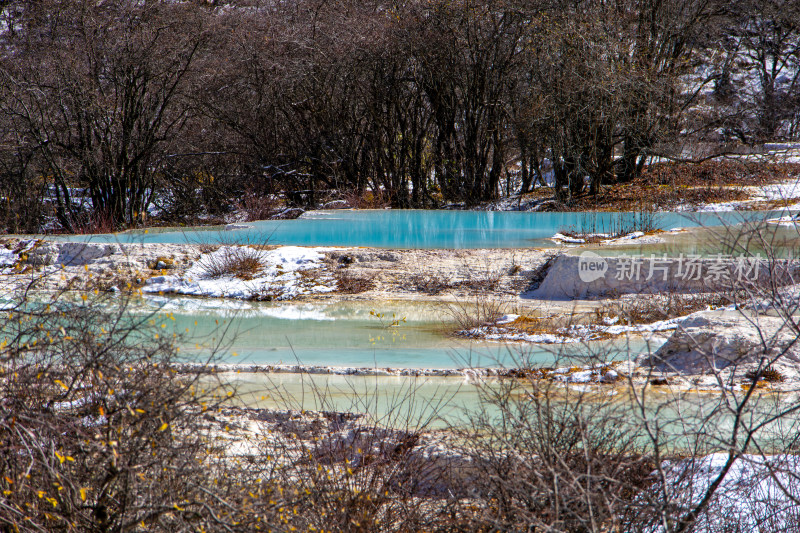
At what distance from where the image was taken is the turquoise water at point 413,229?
1376cm

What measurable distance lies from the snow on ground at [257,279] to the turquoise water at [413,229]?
105cm

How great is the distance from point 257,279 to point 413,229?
199 inches

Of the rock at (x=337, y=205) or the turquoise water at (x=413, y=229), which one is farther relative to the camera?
the rock at (x=337, y=205)

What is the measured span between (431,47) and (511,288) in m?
10.5

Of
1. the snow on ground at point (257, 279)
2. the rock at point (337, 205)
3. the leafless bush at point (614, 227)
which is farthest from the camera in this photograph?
the rock at point (337, 205)

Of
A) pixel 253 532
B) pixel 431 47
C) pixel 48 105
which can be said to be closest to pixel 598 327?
pixel 253 532

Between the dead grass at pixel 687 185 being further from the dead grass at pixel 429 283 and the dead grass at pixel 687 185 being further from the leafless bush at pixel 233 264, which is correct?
the leafless bush at pixel 233 264

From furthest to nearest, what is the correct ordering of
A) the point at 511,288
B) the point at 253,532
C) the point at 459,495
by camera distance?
the point at 511,288, the point at 459,495, the point at 253,532

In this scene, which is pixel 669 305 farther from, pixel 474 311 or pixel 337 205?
pixel 337 205

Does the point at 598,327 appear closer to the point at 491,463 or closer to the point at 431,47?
the point at 491,463

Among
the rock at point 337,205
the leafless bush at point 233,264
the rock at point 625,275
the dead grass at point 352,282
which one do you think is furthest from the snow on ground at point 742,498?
the rock at point 337,205

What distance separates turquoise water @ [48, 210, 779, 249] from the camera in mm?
13758

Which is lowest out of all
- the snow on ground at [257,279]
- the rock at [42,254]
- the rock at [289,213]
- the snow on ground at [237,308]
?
the snow on ground at [237,308]

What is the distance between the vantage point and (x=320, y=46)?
20.4 metres
